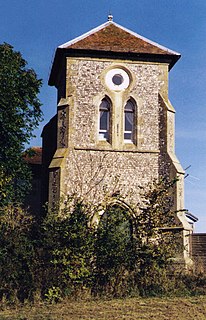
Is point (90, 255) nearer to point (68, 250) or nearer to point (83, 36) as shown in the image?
point (68, 250)

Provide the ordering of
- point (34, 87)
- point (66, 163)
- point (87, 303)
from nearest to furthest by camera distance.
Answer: point (87, 303), point (66, 163), point (34, 87)

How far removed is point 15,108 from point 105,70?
4.67 meters

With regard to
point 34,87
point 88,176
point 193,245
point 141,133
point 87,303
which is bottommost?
point 87,303

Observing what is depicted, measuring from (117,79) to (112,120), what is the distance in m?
2.03

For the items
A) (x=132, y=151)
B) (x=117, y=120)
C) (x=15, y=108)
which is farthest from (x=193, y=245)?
(x=15, y=108)

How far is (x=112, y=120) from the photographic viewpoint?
997 inches

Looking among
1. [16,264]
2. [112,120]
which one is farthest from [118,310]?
[112,120]

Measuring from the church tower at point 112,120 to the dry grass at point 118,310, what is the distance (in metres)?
9.39

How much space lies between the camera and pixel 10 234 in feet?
54.1

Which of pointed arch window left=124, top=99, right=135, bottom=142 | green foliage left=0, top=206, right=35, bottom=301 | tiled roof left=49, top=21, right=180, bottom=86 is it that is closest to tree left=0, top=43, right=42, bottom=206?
tiled roof left=49, top=21, right=180, bottom=86

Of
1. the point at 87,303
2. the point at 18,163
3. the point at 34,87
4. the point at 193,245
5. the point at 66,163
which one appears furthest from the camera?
the point at 34,87

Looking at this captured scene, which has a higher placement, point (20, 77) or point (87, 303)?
point (20, 77)

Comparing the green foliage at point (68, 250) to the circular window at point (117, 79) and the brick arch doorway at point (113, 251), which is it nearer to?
the brick arch doorway at point (113, 251)

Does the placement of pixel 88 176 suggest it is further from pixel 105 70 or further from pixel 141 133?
pixel 105 70
